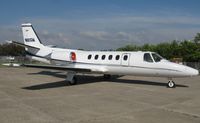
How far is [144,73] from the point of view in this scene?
52.9 feet

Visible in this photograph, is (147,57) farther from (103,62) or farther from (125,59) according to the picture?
(103,62)

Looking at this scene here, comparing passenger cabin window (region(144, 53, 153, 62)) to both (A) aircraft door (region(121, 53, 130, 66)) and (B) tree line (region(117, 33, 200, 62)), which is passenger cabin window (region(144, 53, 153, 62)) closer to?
(A) aircraft door (region(121, 53, 130, 66))

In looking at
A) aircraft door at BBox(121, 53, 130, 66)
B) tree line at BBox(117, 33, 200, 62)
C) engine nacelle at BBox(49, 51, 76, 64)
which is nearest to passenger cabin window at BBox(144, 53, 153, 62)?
aircraft door at BBox(121, 53, 130, 66)

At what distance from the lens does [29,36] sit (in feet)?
76.8

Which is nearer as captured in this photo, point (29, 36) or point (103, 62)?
point (103, 62)

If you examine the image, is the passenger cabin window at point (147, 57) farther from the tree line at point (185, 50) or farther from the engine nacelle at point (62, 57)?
the tree line at point (185, 50)

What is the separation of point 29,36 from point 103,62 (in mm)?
8817

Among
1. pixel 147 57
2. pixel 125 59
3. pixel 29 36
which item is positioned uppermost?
pixel 29 36

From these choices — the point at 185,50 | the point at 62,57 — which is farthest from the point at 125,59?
the point at 185,50

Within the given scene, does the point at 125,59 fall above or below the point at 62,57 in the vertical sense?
below

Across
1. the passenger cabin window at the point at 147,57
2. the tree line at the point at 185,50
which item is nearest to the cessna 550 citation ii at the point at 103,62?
the passenger cabin window at the point at 147,57

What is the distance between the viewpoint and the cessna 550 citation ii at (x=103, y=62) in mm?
15305

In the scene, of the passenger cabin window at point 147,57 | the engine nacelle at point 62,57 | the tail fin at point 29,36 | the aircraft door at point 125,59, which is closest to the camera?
the passenger cabin window at point 147,57

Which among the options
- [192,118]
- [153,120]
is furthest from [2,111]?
[192,118]
